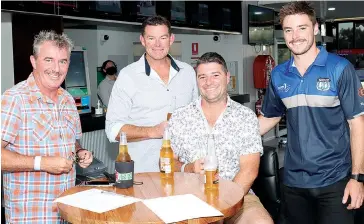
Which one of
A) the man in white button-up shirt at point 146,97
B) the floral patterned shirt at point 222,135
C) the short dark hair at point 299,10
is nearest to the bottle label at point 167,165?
the floral patterned shirt at point 222,135

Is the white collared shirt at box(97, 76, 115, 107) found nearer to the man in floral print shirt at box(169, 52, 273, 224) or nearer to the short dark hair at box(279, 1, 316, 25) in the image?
the man in floral print shirt at box(169, 52, 273, 224)

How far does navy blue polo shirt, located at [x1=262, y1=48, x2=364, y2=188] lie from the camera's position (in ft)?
7.99

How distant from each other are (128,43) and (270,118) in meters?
6.30

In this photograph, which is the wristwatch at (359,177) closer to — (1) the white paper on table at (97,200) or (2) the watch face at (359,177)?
(2) the watch face at (359,177)

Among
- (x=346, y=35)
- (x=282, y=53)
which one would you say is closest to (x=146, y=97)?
(x=282, y=53)

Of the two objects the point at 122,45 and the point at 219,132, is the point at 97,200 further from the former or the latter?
the point at 122,45

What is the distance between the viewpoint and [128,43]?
886 centimetres

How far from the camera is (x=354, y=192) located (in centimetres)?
242

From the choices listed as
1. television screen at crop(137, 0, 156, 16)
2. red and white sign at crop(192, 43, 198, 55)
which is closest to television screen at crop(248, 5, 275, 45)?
red and white sign at crop(192, 43, 198, 55)

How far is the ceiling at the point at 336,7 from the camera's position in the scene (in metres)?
9.66

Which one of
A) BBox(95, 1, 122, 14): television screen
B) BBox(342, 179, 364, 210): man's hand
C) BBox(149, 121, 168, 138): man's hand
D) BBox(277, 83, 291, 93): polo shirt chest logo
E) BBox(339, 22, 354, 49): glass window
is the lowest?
BBox(342, 179, 364, 210): man's hand

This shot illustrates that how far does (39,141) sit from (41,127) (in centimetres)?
7

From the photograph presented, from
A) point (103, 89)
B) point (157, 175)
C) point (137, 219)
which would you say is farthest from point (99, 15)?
point (137, 219)

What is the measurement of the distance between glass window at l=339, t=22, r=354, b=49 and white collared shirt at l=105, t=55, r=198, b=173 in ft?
51.1
